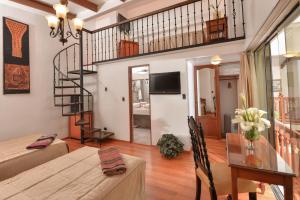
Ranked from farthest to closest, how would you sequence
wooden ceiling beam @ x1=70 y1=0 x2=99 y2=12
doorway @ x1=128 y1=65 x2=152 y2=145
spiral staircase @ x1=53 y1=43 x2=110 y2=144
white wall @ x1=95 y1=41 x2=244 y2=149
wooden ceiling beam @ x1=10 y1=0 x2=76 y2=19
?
doorway @ x1=128 y1=65 x2=152 y2=145
wooden ceiling beam @ x1=70 y1=0 x2=99 y2=12
spiral staircase @ x1=53 y1=43 x2=110 y2=144
wooden ceiling beam @ x1=10 y1=0 x2=76 y2=19
white wall @ x1=95 y1=41 x2=244 y2=149

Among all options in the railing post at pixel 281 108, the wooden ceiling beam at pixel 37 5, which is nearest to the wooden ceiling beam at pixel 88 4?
the wooden ceiling beam at pixel 37 5

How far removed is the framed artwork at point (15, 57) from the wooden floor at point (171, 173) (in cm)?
200

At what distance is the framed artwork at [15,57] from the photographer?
374 centimetres

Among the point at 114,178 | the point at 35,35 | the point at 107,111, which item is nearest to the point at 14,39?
the point at 35,35

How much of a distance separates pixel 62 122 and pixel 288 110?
5395 millimetres

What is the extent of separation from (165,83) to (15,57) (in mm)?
3633

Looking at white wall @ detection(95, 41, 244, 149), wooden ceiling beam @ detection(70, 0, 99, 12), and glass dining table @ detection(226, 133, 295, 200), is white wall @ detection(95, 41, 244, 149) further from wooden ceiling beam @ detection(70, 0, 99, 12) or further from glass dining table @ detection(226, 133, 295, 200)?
glass dining table @ detection(226, 133, 295, 200)

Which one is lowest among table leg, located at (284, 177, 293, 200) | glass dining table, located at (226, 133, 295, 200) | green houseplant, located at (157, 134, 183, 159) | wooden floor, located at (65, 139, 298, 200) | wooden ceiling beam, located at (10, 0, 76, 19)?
wooden floor, located at (65, 139, 298, 200)

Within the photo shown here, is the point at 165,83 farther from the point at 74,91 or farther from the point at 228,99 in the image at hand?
the point at 74,91

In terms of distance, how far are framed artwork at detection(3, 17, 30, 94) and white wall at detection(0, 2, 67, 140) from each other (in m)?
0.09

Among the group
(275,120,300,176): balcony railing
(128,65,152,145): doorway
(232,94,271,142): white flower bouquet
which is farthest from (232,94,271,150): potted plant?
(128,65,152,145): doorway

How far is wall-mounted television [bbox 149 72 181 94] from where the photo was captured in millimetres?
3787

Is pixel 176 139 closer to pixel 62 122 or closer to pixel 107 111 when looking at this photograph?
pixel 107 111

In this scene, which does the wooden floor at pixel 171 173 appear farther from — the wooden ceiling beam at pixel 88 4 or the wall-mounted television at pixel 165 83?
the wooden ceiling beam at pixel 88 4
